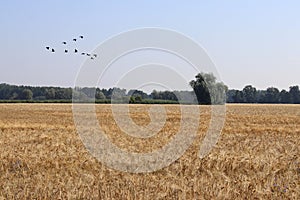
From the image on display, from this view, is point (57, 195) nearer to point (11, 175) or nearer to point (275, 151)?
point (11, 175)

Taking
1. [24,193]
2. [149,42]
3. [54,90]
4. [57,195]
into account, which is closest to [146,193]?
[57,195]

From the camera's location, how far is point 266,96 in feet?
399

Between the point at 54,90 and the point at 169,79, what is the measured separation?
315 ft


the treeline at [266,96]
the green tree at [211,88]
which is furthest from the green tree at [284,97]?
the green tree at [211,88]

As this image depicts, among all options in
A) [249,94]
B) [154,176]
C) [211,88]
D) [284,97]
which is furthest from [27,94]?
[154,176]

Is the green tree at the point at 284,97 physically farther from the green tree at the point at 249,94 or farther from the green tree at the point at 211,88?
the green tree at the point at 211,88

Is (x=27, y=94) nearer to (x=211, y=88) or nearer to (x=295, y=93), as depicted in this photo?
(x=295, y=93)

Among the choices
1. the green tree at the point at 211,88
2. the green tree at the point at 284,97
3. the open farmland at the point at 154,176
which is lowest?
the open farmland at the point at 154,176

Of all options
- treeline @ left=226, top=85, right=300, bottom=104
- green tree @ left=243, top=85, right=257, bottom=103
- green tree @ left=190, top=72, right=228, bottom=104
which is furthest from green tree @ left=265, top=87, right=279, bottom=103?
green tree @ left=190, top=72, right=228, bottom=104

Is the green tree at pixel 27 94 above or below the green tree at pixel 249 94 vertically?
below

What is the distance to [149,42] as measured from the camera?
1087 centimetres

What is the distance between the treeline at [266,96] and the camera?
120 metres

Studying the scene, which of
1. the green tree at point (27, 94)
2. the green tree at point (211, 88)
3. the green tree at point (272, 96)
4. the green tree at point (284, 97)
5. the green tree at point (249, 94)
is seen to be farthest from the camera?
the green tree at point (249, 94)

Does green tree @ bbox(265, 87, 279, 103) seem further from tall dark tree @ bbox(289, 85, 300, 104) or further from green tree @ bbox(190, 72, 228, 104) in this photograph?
green tree @ bbox(190, 72, 228, 104)
